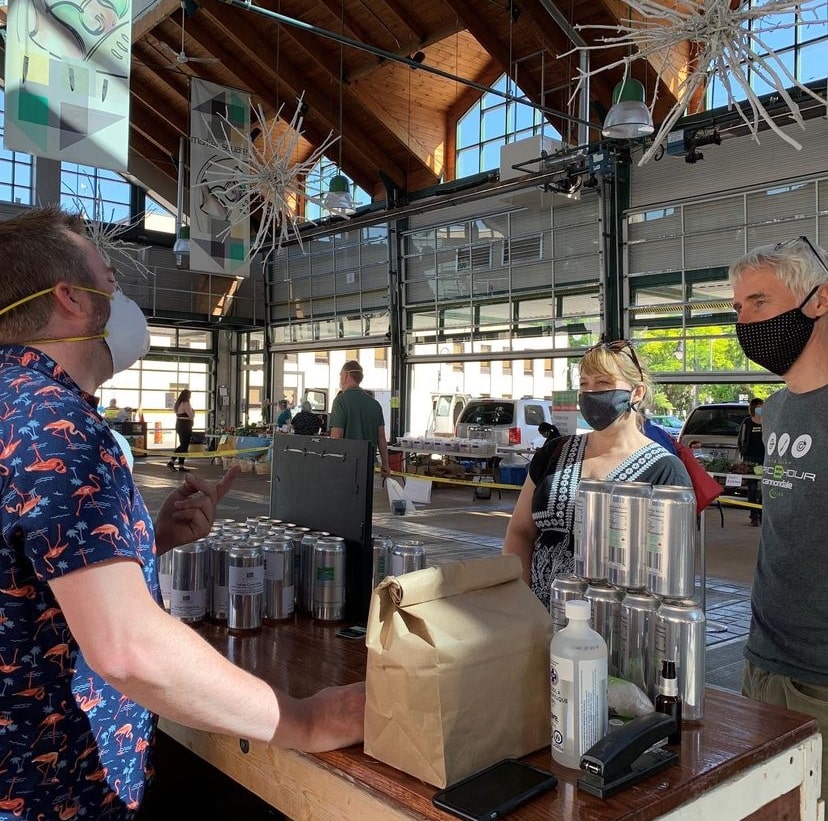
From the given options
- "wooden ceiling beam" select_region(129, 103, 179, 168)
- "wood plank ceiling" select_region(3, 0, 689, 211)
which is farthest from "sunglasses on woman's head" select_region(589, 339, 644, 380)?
"wooden ceiling beam" select_region(129, 103, 179, 168)

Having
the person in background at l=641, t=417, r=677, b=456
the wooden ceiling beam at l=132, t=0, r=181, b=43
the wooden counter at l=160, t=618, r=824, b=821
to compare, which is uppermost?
the wooden ceiling beam at l=132, t=0, r=181, b=43

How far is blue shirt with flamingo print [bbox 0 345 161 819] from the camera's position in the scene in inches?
41.5

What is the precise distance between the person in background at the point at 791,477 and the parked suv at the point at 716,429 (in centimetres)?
933

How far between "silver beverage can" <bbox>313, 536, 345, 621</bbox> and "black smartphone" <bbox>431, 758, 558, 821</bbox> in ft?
3.09

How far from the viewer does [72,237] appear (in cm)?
133

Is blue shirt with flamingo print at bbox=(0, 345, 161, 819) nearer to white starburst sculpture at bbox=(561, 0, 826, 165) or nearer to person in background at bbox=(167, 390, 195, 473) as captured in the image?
white starburst sculpture at bbox=(561, 0, 826, 165)

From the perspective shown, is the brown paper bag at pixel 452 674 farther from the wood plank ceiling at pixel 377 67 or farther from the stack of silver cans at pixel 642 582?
the wood plank ceiling at pixel 377 67

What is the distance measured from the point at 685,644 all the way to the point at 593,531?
0.95 ft

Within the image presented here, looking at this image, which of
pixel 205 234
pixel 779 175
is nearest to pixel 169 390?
pixel 205 234

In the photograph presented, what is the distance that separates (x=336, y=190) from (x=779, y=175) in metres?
6.76

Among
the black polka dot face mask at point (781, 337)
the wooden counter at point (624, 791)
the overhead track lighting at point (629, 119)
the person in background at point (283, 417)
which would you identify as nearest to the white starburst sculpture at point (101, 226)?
the wooden counter at point (624, 791)

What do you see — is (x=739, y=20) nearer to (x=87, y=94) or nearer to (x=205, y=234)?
(x=87, y=94)

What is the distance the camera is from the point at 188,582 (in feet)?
6.57

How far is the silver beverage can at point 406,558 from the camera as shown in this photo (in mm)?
2004
